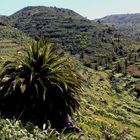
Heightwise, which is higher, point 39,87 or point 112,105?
point 39,87

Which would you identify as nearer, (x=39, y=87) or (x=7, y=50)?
(x=39, y=87)

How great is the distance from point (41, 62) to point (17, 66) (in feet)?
3.30

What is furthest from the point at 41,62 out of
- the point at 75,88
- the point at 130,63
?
the point at 130,63

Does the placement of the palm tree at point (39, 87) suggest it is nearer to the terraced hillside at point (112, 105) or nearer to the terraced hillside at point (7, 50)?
the terraced hillside at point (112, 105)

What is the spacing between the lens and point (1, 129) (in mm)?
12695

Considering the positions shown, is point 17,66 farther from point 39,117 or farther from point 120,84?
point 120,84

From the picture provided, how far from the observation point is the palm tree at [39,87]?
19.0 m

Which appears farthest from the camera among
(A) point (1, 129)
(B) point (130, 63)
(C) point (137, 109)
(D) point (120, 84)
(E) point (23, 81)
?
(B) point (130, 63)

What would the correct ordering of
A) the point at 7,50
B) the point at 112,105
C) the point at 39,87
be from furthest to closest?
the point at 7,50 → the point at 112,105 → the point at 39,87

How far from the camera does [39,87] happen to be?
19109 millimetres

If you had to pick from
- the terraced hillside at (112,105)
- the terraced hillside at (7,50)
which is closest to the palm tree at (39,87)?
the terraced hillside at (112,105)

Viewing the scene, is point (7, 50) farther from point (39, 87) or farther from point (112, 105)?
point (39, 87)

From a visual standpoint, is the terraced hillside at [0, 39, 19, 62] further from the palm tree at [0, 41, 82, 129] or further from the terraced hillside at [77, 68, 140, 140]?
the palm tree at [0, 41, 82, 129]

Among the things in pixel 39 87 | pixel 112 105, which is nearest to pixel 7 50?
pixel 112 105
